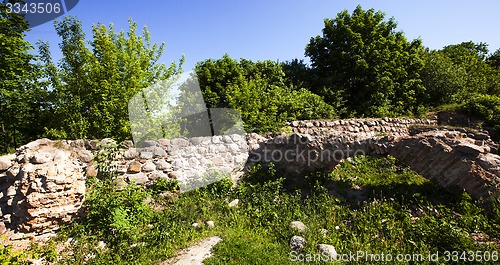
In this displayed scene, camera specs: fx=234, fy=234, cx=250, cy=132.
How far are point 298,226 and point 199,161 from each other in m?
3.65

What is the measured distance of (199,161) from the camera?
24.0 ft

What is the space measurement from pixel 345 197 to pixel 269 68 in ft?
34.8

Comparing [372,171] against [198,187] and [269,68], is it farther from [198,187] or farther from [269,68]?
[269,68]

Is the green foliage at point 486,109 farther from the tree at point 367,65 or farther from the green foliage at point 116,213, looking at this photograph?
the green foliage at point 116,213

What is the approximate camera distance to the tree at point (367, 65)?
1517 cm

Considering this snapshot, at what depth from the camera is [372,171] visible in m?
7.55

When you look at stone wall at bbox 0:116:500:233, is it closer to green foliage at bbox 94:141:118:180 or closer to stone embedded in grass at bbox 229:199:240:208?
green foliage at bbox 94:141:118:180

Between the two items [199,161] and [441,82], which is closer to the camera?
[199,161]

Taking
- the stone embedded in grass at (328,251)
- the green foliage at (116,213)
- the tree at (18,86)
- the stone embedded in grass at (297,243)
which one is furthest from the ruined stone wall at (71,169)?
the tree at (18,86)

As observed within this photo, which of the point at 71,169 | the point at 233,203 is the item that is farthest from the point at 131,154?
the point at 233,203

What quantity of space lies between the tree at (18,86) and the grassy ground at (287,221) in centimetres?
950

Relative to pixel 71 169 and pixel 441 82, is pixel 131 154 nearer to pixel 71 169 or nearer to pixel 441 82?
pixel 71 169

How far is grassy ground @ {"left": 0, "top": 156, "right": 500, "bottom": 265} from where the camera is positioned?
13.8 feet

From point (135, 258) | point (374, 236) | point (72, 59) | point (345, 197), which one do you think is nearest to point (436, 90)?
point (345, 197)
